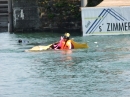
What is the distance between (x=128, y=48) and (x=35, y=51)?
4626mm

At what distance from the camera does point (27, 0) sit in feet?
173

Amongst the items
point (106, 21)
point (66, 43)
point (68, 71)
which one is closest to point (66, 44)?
point (66, 43)

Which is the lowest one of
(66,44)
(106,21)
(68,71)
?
(68,71)

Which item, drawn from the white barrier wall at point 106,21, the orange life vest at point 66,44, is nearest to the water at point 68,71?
the orange life vest at point 66,44

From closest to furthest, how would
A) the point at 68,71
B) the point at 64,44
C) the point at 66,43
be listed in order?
the point at 68,71 < the point at 64,44 < the point at 66,43

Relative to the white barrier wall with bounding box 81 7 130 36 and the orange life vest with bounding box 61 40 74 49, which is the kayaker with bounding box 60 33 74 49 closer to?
the orange life vest with bounding box 61 40 74 49

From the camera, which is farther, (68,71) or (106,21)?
(106,21)

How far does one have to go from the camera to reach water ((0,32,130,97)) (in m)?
23.1

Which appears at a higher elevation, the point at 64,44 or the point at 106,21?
the point at 106,21

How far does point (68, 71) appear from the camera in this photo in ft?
91.4

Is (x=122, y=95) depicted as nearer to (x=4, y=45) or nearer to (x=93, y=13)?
(x=4, y=45)

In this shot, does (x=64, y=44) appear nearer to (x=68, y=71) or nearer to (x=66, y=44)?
(x=66, y=44)

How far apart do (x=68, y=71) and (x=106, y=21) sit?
1890 cm

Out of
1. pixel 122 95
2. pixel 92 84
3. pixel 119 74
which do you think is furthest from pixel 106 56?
pixel 122 95
